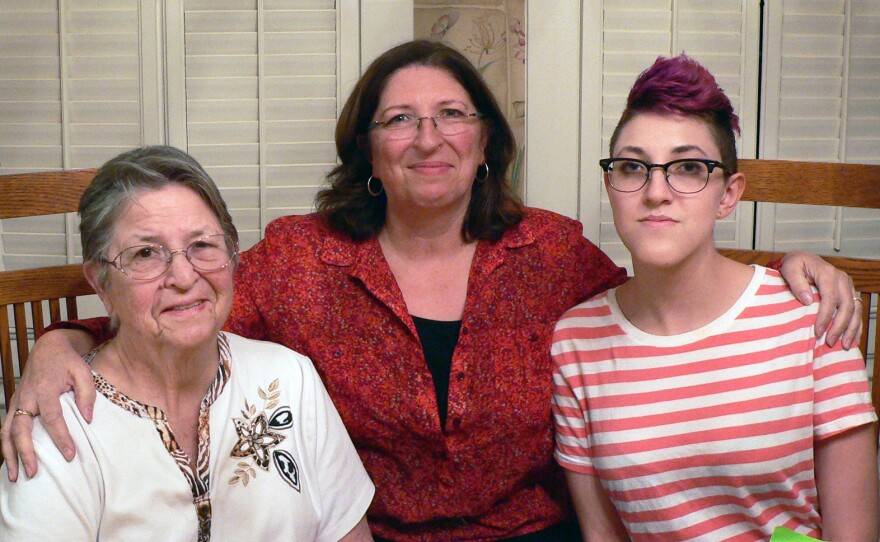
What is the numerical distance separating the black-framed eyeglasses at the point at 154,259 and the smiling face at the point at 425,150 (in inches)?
19.7

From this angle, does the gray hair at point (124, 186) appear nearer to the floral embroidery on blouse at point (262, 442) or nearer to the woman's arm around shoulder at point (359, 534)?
the floral embroidery on blouse at point (262, 442)

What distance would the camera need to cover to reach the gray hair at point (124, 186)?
4.68 ft

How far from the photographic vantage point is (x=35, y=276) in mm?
1756

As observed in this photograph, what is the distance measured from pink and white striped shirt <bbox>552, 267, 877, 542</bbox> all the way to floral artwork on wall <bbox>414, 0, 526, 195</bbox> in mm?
1046

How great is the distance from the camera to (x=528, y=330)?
1.84 metres

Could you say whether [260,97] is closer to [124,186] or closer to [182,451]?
[124,186]

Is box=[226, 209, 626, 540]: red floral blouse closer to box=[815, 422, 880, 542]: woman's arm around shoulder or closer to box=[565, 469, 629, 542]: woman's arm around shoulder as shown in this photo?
box=[565, 469, 629, 542]: woman's arm around shoulder

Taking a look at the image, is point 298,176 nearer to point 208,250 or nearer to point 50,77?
point 50,77

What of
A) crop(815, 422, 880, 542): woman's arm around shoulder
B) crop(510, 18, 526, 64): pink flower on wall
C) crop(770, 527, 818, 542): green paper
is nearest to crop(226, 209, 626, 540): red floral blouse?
crop(815, 422, 880, 542): woman's arm around shoulder

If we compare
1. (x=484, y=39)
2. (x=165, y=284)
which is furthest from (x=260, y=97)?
(x=165, y=284)

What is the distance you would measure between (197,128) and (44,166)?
413mm

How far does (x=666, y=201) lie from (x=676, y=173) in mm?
56

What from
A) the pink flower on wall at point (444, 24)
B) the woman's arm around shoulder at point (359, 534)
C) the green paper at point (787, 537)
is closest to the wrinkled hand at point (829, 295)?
the green paper at point (787, 537)

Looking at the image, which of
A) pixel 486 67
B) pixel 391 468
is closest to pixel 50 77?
pixel 486 67
